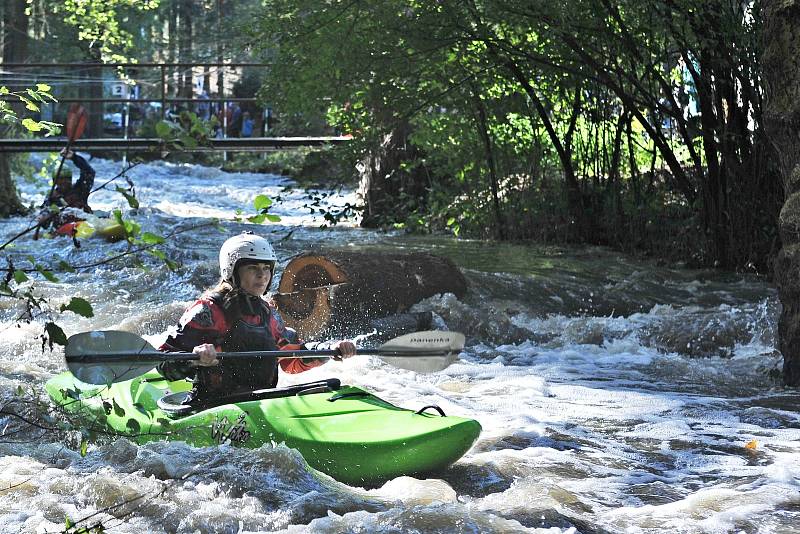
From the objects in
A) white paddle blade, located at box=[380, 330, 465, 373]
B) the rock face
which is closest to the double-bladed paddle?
white paddle blade, located at box=[380, 330, 465, 373]

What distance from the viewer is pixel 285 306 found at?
802 centimetres

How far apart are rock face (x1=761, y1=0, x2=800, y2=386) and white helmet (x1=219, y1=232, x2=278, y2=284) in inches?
124

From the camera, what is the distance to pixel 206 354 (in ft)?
14.0

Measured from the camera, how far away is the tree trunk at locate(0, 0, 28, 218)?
53.2 ft

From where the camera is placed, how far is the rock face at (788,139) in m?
6.13

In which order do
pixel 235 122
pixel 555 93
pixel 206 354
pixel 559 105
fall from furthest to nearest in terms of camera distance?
pixel 235 122 < pixel 559 105 < pixel 555 93 < pixel 206 354

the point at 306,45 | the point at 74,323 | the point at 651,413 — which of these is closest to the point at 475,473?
the point at 651,413

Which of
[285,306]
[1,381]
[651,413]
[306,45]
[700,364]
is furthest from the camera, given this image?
[306,45]

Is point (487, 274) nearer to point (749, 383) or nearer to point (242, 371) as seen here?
point (749, 383)

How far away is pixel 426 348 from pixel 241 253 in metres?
0.96

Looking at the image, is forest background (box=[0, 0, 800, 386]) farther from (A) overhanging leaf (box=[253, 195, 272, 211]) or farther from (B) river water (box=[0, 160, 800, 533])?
(A) overhanging leaf (box=[253, 195, 272, 211])

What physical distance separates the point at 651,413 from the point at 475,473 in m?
1.55

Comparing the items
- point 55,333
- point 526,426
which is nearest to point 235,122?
point 526,426

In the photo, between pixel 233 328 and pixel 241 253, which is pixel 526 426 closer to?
pixel 233 328
